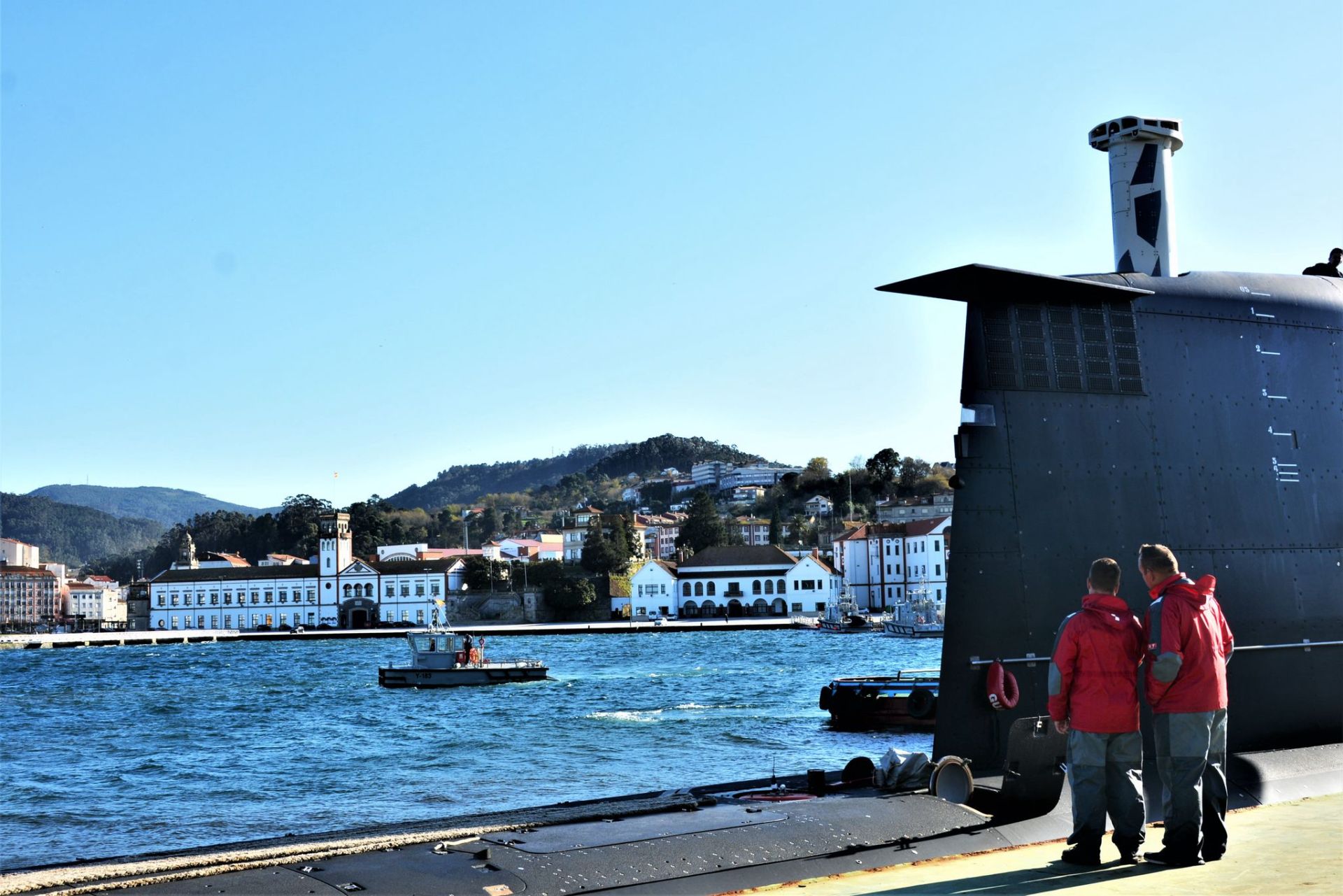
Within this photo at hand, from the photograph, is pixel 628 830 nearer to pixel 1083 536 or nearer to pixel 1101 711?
pixel 1101 711

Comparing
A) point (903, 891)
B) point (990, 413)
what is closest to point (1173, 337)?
point (990, 413)

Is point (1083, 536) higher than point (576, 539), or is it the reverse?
point (576, 539)

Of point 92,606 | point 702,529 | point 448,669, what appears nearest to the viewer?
point 448,669

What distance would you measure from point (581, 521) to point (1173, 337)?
18567 cm

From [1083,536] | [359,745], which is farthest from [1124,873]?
[359,745]

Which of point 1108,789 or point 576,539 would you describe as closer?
point 1108,789

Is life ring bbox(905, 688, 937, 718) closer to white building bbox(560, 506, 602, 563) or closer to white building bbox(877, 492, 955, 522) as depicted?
white building bbox(877, 492, 955, 522)

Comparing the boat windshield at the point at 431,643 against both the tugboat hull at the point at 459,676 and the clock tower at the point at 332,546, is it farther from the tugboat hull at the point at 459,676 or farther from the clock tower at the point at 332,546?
the clock tower at the point at 332,546

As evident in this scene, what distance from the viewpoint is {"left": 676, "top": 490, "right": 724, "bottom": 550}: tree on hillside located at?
509ft

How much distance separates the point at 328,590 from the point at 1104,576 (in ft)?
457

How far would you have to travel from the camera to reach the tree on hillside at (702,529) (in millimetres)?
155125

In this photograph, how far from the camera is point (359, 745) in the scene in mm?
33094

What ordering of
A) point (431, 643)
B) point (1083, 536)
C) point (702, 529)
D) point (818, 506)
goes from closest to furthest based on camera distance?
1. point (1083, 536)
2. point (431, 643)
3. point (702, 529)
4. point (818, 506)

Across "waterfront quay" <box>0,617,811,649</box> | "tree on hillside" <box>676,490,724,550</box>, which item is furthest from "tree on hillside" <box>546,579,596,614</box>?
"tree on hillside" <box>676,490,724,550</box>
